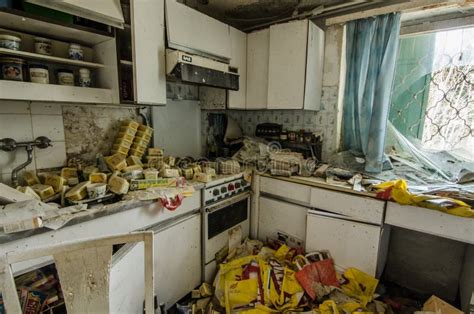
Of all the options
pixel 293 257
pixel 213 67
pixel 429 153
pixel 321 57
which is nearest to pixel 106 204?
pixel 213 67

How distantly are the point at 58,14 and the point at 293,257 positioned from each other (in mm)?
1967

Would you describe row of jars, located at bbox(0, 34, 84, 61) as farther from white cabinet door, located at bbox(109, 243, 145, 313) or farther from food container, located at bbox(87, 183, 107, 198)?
white cabinet door, located at bbox(109, 243, 145, 313)

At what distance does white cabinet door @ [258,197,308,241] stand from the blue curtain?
0.63 metres

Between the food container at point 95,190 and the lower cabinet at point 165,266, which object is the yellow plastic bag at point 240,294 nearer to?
the lower cabinet at point 165,266

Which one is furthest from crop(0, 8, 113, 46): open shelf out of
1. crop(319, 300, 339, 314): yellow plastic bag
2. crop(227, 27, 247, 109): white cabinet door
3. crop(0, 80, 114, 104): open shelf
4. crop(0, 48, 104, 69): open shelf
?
crop(319, 300, 339, 314): yellow plastic bag

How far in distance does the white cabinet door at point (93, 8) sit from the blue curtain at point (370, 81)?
167 cm

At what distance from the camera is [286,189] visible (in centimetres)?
182

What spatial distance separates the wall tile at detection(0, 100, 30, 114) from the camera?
1.22 meters

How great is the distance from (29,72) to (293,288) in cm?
186

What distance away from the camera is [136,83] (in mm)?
1367

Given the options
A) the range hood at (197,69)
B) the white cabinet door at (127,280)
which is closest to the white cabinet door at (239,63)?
the range hood at (197,69)

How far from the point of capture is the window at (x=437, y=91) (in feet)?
5.58

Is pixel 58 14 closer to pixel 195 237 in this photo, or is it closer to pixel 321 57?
pixel 195 237

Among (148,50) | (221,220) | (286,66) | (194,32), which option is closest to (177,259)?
(221,220)
